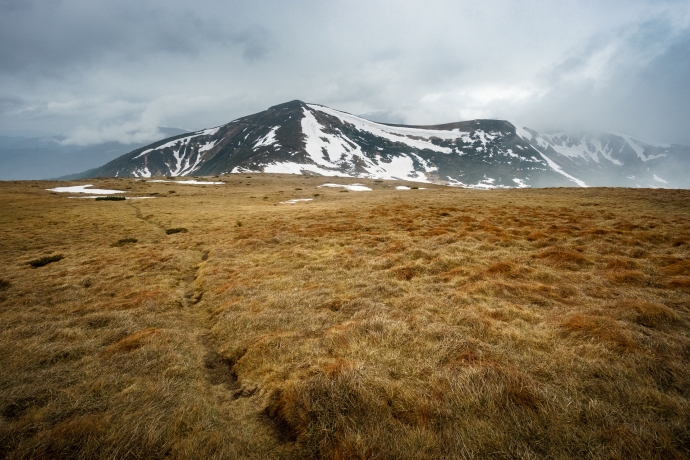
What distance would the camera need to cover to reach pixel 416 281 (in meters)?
11.5

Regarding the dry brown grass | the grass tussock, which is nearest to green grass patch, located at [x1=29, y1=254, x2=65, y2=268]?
the dry brown grass

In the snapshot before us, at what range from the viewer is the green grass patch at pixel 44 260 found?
1593 centimetres

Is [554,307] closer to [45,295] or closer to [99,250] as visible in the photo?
[45,295]

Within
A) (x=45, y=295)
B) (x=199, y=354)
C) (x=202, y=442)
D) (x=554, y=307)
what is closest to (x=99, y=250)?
(x=45, y=295)

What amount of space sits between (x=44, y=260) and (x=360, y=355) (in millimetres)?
20399

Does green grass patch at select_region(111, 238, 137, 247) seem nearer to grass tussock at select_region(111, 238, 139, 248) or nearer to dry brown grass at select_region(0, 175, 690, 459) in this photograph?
grass tussock at select_region(111, 238, 139, 248)

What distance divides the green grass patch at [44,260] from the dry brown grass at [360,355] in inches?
35.8

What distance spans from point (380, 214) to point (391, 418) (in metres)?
24.6

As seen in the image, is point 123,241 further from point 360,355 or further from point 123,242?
point 360,355

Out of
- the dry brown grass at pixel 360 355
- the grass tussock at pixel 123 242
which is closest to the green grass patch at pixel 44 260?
the dry brown grass at pixel 360 355

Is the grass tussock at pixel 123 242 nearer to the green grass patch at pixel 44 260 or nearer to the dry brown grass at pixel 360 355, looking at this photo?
the green grass patch at pixel 44 260

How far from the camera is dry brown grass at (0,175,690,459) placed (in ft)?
15.0

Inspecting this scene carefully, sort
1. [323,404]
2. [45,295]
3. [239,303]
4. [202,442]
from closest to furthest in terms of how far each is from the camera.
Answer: [202,442] < [323,404] < [239,303] < [45,295]

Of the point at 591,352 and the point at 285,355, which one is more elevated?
the point at 591,352
